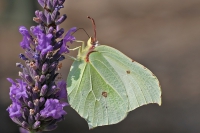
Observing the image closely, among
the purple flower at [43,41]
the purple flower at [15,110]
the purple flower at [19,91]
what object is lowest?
the purple flower at [15,110]

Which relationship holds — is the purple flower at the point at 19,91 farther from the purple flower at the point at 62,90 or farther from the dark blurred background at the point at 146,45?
the dark blurred background at the point at 146,45

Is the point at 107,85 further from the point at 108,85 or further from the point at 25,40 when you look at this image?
the point at 25,40

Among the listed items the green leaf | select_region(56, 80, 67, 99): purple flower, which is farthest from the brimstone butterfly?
select_region(56, 80, 67, 99): purple flower

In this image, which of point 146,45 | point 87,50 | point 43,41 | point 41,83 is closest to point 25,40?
point 43,41

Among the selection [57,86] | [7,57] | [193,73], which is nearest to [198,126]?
[193,73]

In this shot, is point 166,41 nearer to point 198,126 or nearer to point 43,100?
Result: point 198,126

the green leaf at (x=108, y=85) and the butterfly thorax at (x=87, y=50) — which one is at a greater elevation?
the butterfly thorax at (x=87, y=50)

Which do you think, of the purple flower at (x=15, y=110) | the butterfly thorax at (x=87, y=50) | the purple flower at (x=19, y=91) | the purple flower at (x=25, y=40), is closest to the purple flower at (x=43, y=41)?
the purple flower at (x=25, y=40)
